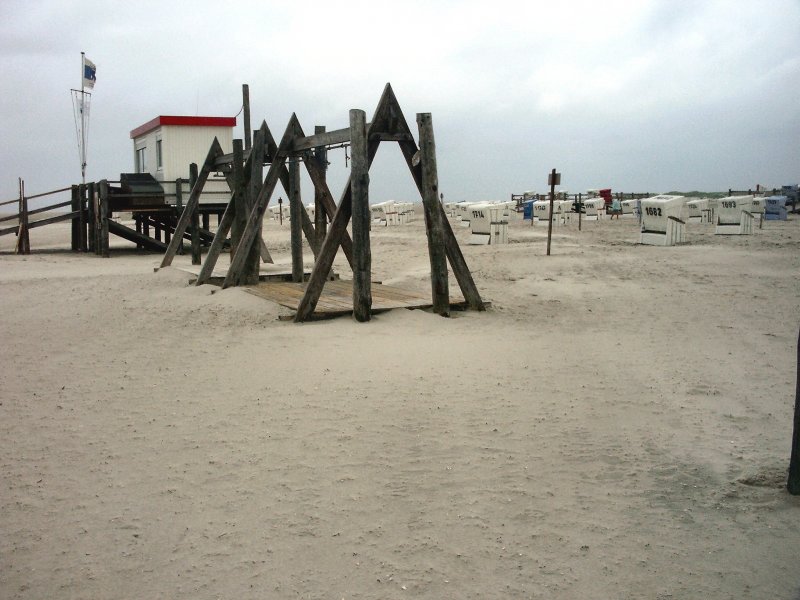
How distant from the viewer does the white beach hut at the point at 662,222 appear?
21125 mm

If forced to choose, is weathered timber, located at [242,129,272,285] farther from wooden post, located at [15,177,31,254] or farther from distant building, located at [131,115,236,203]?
wooden post, located at [15,177,31,254]

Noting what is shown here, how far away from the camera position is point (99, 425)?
508 cm

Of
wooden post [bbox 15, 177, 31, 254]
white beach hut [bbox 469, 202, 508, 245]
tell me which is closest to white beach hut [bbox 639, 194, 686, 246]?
white beach hut [bbox 469, 202, 508, 245]

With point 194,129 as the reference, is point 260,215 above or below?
below

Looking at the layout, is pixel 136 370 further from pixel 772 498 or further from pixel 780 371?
pixel 780 371

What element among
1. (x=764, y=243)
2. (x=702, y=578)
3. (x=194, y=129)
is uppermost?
(x=194, y=129)

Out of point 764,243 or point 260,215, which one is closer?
point 260,215

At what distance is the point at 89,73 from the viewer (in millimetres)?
24266

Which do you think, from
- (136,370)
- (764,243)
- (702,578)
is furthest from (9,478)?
(764,243)

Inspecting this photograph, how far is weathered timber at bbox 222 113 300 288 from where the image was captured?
10227 millimetres

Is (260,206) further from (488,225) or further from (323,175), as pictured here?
(488,225)

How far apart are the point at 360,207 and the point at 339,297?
6.41 ft

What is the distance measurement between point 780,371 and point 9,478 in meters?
6.09

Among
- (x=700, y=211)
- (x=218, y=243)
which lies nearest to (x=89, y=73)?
(x=218, y=243)
